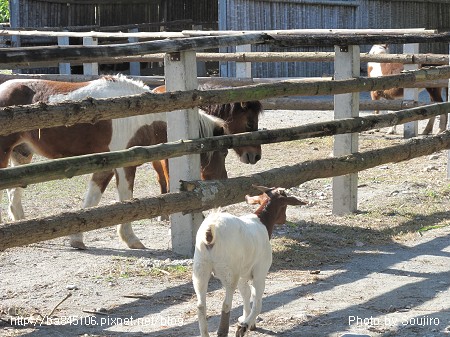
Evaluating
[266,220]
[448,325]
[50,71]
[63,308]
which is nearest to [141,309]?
[63,308]

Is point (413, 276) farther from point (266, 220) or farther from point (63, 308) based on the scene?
point (63, 308)

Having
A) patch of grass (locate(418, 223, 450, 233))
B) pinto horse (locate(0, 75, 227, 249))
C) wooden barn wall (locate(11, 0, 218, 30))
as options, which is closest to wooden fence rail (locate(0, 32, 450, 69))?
pinto horse (locate(0, 75, 227, 249))

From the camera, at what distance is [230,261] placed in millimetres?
5000

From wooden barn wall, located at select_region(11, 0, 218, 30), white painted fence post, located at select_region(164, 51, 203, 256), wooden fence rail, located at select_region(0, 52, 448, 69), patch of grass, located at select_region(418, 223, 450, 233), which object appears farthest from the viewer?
wooden barn wall, located at select_region(11, 0, 218, 30)

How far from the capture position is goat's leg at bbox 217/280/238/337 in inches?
197

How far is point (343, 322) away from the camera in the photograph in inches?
213

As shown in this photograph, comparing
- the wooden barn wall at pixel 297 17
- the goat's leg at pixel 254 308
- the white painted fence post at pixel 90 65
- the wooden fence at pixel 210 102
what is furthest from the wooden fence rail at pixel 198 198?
the wooden barn wall at pixel 297 17

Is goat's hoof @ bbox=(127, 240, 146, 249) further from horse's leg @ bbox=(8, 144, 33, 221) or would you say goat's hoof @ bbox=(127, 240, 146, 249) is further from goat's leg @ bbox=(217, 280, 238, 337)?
goat's leg @ bbox=(217, 280, 238, 337)

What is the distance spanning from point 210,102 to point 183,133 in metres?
0.36

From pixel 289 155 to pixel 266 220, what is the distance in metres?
6.79

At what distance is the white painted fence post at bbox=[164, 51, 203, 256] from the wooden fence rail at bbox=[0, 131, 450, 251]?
0.88 feet

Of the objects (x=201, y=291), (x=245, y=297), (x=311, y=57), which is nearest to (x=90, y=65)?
(x=311, y=57)

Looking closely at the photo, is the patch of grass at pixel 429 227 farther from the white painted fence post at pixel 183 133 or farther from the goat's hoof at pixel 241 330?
the goat's hoof at pixel 241 330

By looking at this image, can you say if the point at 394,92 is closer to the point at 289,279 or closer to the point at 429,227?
the point at 429,227
